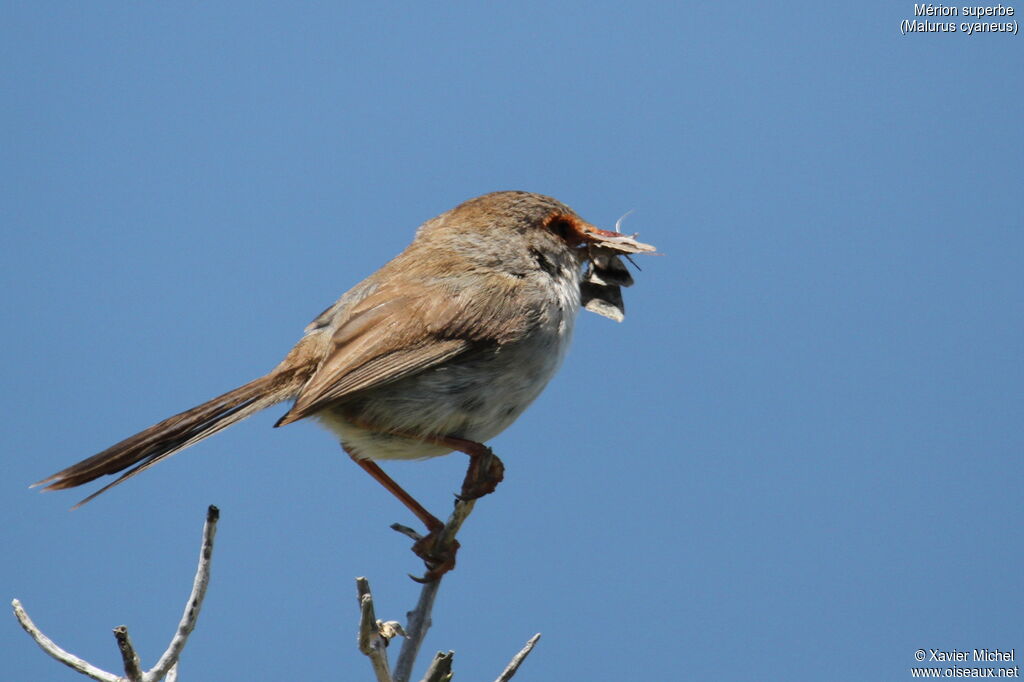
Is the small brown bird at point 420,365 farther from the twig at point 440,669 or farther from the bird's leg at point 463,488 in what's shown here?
the twig at point 440,669

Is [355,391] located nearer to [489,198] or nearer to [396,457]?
[396,457]

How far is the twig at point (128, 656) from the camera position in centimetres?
297

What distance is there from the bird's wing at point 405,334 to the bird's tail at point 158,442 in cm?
31

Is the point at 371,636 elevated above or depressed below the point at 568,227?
below

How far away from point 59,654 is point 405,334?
2.03m

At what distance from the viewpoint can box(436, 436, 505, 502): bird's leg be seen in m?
4.31

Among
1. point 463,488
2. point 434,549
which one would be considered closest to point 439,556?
point 434,549

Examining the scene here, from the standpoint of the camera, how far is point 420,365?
4605mm

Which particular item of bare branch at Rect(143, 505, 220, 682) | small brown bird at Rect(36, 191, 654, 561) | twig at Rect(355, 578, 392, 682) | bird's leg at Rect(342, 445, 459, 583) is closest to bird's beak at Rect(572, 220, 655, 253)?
small brown bird at Rect(36, 191, 654, 561)

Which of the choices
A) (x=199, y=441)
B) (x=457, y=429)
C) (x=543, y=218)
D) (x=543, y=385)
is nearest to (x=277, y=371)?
(x=199, y=441)

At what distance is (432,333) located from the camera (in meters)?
4.75

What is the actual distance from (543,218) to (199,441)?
2.16 meters

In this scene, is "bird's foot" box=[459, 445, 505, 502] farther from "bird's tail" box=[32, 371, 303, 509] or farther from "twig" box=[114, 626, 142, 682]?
"twig" box=[114, 626, 142, 682]

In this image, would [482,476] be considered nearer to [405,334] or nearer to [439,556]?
[439,556]
